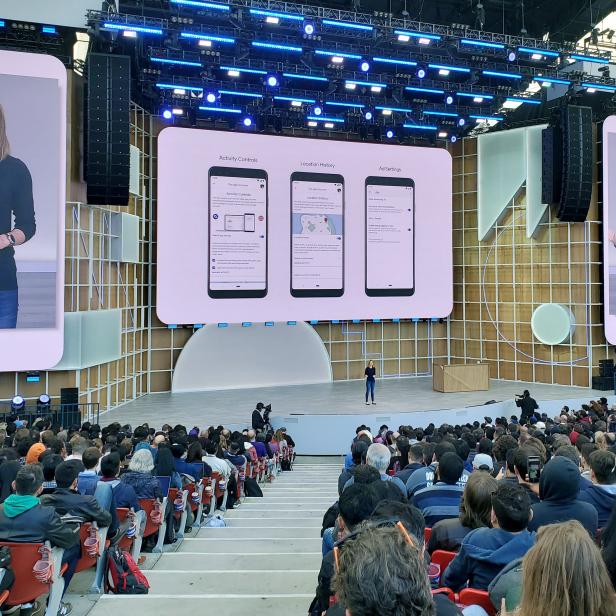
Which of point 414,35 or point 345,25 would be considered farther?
point 414,35

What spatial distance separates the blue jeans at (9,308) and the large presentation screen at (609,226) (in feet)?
55.6

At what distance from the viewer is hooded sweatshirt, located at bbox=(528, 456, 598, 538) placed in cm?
359

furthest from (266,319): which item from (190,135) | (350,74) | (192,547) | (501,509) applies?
(501,509)

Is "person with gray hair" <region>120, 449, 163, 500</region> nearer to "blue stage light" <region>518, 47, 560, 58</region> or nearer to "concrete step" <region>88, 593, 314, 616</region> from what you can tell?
"concrete step" <region>88, 593, 314, 616</region>

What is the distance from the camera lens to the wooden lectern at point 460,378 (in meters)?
19.7

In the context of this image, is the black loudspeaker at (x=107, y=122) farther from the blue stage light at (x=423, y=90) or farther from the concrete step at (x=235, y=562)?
the concrete step at (x=235, y=562)

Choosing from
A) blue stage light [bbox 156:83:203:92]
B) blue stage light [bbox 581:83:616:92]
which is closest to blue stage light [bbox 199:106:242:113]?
blue stage light [bbox 156:83:203:92]

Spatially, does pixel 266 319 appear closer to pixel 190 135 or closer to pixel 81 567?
pixel 190 135

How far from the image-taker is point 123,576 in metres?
4.17

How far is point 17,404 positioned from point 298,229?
869 cm

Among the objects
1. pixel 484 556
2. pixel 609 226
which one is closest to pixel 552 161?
pixel 609 226

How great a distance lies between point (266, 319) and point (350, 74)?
23.2 ft

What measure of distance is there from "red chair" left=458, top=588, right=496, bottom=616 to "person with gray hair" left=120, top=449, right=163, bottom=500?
336cm

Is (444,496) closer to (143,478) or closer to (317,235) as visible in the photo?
(143,478)
